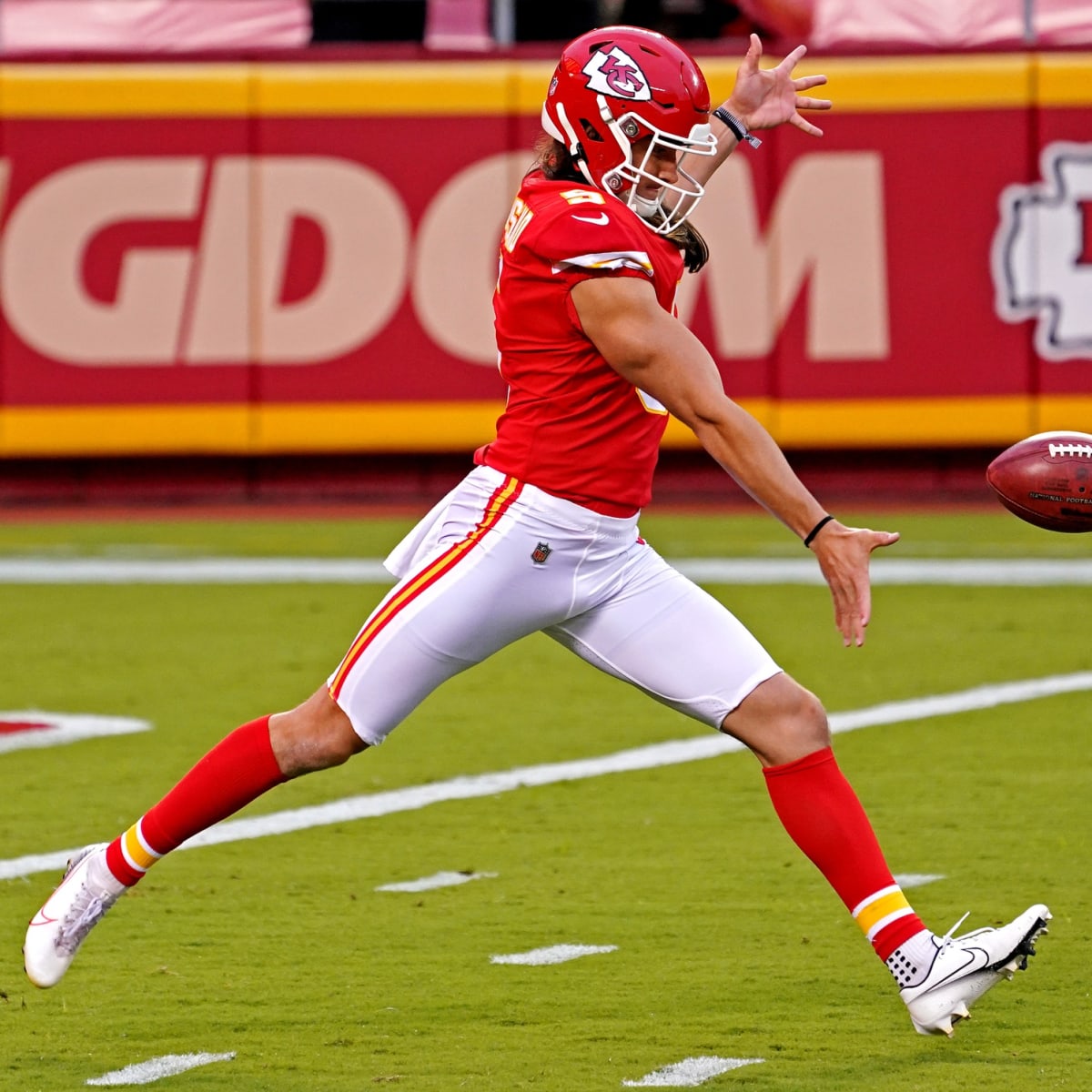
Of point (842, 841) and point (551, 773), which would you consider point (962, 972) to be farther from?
point (551, 773)

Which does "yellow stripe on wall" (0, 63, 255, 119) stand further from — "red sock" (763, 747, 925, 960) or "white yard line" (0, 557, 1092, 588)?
"red sock" (763, 747, 925, 960)

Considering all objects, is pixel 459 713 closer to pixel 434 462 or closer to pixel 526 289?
→ pixel 526 289

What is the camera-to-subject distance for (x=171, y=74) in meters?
14.0

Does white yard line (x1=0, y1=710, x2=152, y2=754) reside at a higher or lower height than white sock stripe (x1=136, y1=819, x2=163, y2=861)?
lower

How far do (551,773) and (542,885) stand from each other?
1413 mm

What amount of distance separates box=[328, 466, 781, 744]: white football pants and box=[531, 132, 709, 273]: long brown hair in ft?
1.85

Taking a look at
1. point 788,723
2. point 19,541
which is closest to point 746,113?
point 788,723

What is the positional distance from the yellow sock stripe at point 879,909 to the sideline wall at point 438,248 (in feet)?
31.6

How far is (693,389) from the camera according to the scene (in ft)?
13.9

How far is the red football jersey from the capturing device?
14.4ft

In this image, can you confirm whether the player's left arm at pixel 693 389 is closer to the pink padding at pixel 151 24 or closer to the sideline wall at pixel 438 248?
the sideline wall at pixel 438 248

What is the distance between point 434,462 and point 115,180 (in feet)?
8.47

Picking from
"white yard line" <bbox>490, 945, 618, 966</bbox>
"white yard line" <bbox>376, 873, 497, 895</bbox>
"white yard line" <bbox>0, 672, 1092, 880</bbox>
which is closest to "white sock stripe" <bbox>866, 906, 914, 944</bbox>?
"white yard line" <bbox>490, 945, 618, 966</bbox>

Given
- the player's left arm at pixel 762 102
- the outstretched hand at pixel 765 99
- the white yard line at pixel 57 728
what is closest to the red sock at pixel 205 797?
the player's left arm at pixel 762 102
